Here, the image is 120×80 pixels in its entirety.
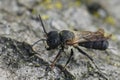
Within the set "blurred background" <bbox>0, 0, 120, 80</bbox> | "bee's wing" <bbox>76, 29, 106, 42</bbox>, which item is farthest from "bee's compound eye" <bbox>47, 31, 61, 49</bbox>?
"bee's wing" <bbox>76, 29, 106, 42</bbox>

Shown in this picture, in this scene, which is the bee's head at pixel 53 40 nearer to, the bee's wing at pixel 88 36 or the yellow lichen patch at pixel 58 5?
the bee's wing at pixel 88 36

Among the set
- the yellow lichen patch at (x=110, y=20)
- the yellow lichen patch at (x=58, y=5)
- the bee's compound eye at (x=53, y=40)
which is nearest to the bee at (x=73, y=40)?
the bee's compound eye at (x=53, y=40)

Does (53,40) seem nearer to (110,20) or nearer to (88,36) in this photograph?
(88,36)

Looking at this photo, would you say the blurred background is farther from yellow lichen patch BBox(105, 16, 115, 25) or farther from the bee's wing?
the bee's wing

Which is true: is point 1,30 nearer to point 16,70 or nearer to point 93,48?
point 16,70

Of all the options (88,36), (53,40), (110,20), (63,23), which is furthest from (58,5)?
(53,40)

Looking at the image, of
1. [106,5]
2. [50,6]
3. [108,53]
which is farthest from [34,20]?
[106,5]
